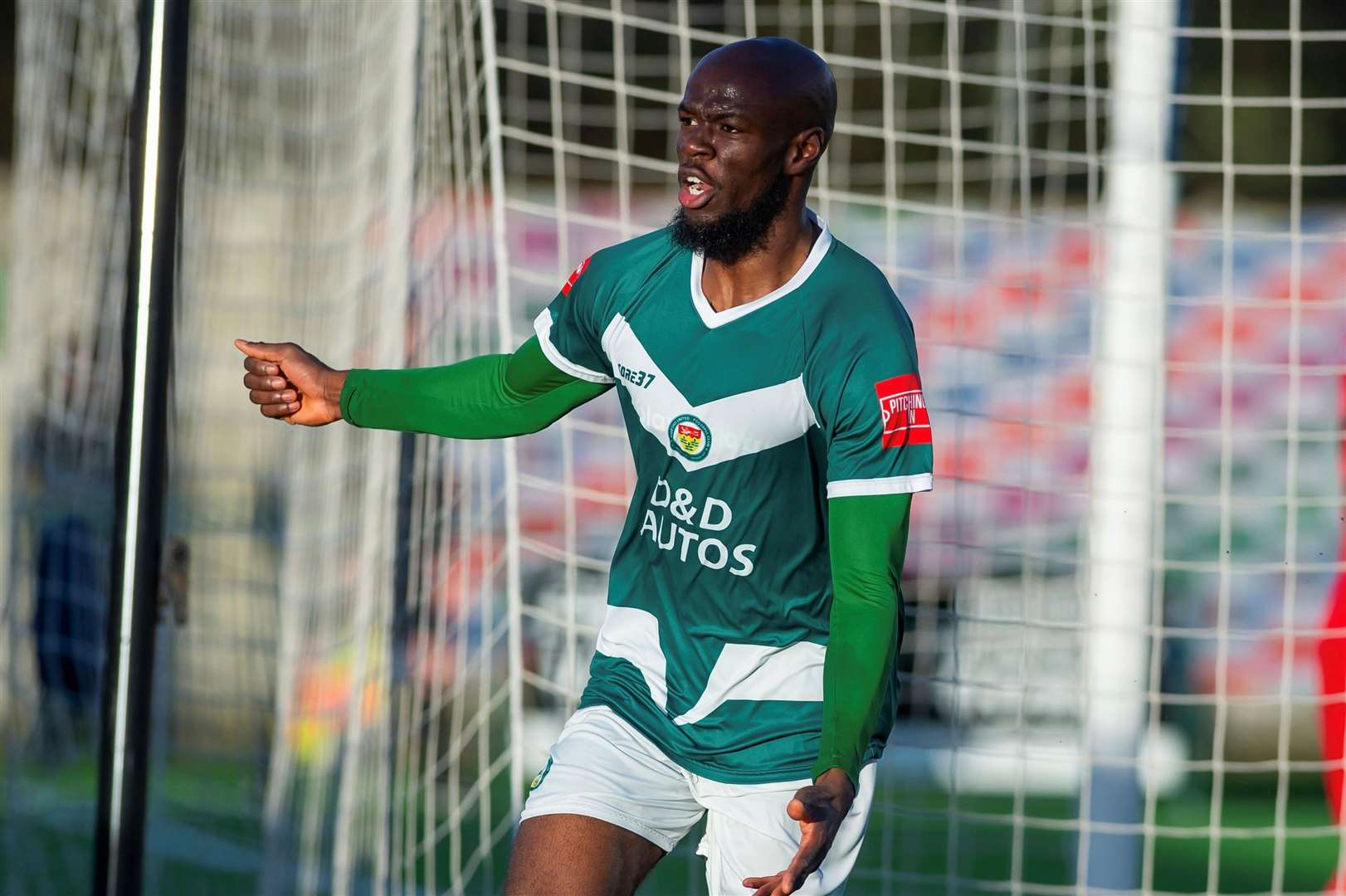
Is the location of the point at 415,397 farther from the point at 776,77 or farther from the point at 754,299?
the point at 776,77

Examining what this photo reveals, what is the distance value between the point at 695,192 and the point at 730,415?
0.39m

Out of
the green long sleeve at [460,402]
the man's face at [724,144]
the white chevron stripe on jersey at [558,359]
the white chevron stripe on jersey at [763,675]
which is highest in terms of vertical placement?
the man's face at [724,144]

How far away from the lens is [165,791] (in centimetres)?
666

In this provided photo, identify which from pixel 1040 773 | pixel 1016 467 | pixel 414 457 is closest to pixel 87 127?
pixel 414 457

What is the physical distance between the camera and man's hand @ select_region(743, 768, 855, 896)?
226 cm

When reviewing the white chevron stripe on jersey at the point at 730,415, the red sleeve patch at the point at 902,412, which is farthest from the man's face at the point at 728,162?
the red sleeve patch at the point at 902,412

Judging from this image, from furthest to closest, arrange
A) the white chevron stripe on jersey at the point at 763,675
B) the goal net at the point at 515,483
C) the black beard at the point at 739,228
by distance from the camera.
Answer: the goal net at the point at 515,483 < the white chevron stripe on jersey at the point at 763,675 < the black beard at the point at 739,228

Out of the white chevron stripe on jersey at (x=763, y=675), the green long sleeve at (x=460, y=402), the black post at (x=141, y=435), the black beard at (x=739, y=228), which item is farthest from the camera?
the green long sleeve at (x=460, y=402)

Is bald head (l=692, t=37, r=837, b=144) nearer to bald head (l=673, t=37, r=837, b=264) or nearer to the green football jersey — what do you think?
bald head (l=673, t=37, r=837, b=264)

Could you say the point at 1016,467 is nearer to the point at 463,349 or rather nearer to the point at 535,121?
the point at 463,349

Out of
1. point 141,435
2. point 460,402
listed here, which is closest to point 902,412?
point 460,402

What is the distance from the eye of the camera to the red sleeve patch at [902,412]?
2.58m

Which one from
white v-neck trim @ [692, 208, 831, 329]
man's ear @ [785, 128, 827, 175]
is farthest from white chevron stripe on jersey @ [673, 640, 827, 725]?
man's ear @ [785, 128, 827, 175]

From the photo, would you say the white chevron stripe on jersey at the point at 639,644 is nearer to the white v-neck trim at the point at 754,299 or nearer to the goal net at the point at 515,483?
the white v-neck trim at the point at 754,299
